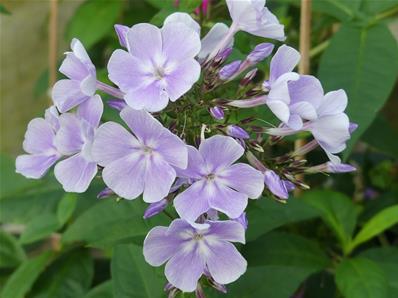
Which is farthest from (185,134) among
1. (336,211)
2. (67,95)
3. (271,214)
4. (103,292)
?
(336,211)

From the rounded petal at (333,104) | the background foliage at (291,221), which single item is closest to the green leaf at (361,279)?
the background foliage at (291,221)

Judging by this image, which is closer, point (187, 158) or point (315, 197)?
point (187, 158)

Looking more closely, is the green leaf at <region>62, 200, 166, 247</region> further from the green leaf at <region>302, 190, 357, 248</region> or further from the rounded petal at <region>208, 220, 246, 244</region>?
the green leaf at <region>302, 190, 357, 248</region>

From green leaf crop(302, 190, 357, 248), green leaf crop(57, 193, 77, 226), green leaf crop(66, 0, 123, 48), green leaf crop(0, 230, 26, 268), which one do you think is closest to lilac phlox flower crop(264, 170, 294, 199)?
green leaf crop(302, 190, 357, 248)

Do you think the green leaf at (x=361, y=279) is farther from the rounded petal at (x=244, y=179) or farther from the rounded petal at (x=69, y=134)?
the rounded petal at (x=69, y=134)

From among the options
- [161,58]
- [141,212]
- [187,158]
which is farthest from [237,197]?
[141,212]

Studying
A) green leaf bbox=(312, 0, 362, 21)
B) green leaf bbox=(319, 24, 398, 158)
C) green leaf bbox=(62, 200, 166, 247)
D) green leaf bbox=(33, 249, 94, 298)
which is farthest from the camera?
green leaf bbox=(33, 249, 94, 298)

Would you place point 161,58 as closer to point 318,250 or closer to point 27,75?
point 318,250
